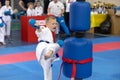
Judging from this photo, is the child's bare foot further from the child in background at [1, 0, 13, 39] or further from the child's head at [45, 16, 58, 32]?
the child in background at [1, 0, 13, 39]

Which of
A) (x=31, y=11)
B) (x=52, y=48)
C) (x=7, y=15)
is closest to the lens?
(x=52, y=48)

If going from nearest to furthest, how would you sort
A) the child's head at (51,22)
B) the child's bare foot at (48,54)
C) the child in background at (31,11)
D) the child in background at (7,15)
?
the child's bare foot at (48,54), the child's head at (51,22), the child in background at (7,15), the child in background at (31,11)

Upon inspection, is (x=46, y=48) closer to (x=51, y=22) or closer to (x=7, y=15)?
(x=51, y=22)

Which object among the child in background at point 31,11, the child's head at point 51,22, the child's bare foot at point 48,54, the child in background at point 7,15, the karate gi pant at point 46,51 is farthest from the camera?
the child in background at point 31,11

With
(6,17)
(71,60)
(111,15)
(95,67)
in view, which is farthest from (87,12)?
(111,15)

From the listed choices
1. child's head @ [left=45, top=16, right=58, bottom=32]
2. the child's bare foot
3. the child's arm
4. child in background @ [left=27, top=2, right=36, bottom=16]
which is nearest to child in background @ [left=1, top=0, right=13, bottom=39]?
child in background @ [left=27, top=2, right=36, bottom=16]

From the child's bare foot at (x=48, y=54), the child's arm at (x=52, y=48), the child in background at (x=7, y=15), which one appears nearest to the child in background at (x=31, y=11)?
the child in background at (x=7, y=15)

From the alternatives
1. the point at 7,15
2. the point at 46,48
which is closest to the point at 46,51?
the point at 46,48

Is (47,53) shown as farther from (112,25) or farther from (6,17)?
(112,25)

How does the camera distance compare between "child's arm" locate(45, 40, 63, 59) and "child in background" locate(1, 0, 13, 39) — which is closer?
"child's arm" locate(45, 40, 63, 59)

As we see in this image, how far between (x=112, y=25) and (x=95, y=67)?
21.2 feet

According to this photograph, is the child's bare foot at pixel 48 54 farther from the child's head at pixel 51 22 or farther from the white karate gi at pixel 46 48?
the child's head at pixel 51 22

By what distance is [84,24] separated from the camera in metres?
3.90

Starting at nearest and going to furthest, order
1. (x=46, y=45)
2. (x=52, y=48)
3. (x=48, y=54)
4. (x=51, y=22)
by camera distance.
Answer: (x=48, y=54), (x=52, y=48), (x=46, y=45), (x=51, y=22)
